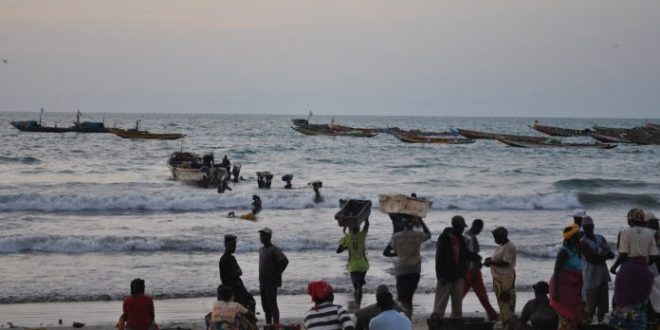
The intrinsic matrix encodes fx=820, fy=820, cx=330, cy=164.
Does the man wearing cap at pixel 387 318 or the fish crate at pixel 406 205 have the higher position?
the fish crate at pixel 406 205

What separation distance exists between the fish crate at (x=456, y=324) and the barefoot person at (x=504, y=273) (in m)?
0.75

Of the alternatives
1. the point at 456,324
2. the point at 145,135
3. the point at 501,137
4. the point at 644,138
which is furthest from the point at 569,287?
the point at 644,138

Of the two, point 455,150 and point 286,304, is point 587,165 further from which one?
point 286,304

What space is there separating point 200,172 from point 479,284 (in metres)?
22.2

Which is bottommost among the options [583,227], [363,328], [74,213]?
[74,213]

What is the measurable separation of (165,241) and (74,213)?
833 cm

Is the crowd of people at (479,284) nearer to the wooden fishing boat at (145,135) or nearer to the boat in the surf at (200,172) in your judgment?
the boat in the surf at (200,172)

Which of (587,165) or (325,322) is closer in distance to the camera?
(325,322)

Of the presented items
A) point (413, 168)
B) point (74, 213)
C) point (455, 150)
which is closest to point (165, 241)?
point (74, 213)

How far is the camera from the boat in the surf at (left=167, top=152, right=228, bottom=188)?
3027cm

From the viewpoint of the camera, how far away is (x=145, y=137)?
206ft

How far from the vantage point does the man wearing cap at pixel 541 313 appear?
7.14 m

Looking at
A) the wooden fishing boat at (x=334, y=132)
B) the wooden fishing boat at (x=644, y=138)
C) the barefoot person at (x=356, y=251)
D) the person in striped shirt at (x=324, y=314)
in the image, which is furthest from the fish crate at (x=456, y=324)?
the wooden fishing boat at (x=334, y=132)

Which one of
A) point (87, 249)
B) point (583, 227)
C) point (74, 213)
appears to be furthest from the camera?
point (74, 213)
